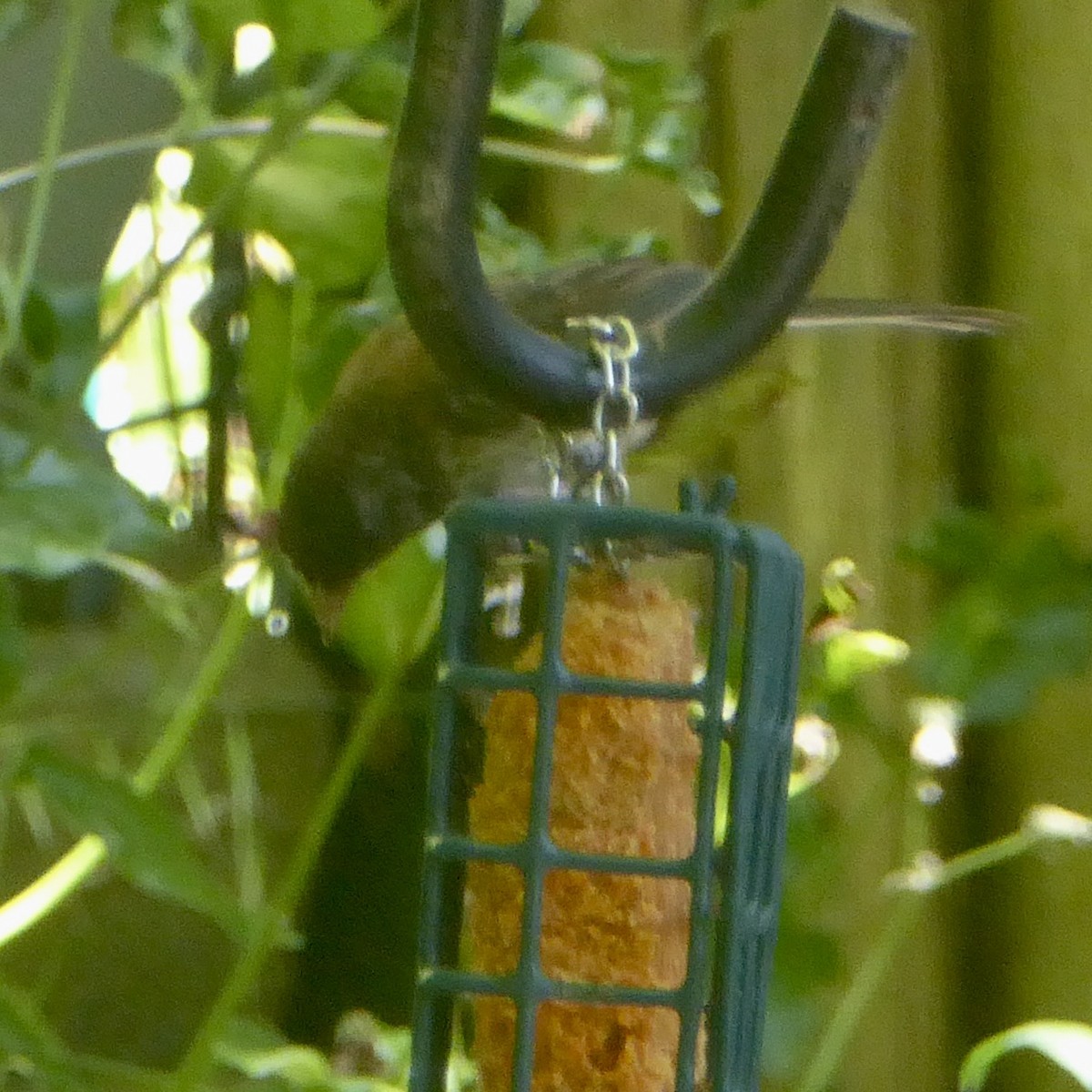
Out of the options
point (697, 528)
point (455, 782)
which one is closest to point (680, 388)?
point (697, 528)

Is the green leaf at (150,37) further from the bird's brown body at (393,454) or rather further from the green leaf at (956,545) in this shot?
the green leaf at (956,545)

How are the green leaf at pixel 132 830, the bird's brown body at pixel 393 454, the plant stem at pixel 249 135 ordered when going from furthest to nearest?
the bird's brown body at pixel 393 454, the plant stem at pixel 249 135, the green leaf at pixel 132 830

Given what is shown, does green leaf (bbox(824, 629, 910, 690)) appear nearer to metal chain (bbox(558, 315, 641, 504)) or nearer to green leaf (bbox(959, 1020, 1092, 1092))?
green leaf (bbox(959, 1020, 1092, 1092))

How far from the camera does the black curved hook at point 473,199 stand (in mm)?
490

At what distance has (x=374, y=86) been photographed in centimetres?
96

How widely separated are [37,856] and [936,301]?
831mm

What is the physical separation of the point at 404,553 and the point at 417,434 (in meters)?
0.33

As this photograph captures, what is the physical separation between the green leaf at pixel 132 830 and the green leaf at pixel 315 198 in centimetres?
36

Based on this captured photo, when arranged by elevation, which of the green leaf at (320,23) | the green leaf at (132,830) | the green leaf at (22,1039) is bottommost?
the green leaf at (22,1039)

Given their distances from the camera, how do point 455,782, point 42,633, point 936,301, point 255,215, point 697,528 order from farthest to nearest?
point 42,633
point 936,301
point 255,215
point 455,782
point 697,528

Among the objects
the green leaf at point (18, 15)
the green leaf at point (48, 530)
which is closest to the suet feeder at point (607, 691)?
the green leaf at point (48, 530)

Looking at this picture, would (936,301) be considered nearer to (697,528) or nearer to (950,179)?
(950,179)

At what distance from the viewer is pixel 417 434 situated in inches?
53.9

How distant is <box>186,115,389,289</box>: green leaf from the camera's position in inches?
37.0
